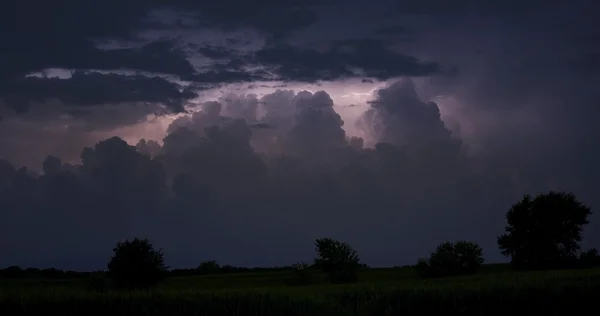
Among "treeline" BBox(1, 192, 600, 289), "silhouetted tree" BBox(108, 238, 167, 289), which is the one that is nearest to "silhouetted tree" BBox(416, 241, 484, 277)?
"treeline" BBox(1, 192, 600, 289)

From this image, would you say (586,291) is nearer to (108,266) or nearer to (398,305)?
(398,305)

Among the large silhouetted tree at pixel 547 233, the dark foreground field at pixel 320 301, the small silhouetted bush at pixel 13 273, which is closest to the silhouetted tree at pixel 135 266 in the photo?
the dark foreground field at pixel 320 301

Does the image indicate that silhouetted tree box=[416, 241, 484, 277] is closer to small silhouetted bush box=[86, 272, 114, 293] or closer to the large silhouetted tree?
the large silhouetted tree

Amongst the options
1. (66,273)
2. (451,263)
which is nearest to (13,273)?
(66,273)

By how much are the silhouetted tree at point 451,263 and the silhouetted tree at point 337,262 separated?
6962 mm

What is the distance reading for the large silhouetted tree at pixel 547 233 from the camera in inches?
2697

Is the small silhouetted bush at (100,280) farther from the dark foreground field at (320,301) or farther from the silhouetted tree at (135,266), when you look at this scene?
the dark foreground field at (320,301)

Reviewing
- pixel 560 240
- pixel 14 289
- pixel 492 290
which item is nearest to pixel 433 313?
pixel 492 290

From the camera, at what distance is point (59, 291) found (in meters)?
20.2

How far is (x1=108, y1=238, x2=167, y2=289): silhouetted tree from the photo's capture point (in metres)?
42.7

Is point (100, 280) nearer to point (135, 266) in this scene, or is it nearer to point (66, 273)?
point (135, 266)

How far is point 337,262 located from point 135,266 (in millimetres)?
22088

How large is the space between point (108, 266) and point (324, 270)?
75.8 feet

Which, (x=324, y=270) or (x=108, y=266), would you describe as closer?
(x=108, y=266)
